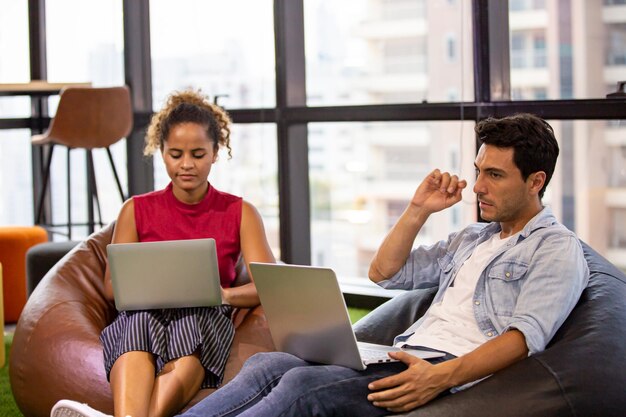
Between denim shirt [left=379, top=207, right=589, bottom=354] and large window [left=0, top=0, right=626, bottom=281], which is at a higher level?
large window [left=0, top=0, right=626, bottom=281]

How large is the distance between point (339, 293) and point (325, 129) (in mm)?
3142

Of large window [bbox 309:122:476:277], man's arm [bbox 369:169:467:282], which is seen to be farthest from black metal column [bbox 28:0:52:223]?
man's arm [bbox 369:169:467:282]

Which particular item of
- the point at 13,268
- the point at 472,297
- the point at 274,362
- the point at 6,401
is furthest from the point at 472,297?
the point at 13,268

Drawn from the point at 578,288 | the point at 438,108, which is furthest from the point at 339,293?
the point at 438,108

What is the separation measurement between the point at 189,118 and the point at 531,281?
140 cm

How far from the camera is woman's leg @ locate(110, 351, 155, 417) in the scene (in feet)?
9.37

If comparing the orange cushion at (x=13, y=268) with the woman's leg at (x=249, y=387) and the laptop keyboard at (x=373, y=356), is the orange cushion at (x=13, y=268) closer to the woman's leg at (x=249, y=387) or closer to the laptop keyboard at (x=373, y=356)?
the woman's leg at (x=249, y=387)

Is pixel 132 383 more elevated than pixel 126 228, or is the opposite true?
pixel 126 228

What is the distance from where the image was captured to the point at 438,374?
2.43 m

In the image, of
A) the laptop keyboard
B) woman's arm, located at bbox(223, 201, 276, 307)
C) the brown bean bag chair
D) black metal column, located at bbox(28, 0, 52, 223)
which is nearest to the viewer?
the laptop keyboard

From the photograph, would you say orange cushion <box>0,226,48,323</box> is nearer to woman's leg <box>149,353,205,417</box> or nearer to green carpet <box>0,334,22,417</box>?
green carpet <box>0,334,22,417</box>

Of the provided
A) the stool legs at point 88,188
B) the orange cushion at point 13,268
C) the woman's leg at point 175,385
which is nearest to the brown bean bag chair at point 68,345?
the woman's leg at point 175,385

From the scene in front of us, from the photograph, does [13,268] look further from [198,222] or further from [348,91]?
[198,222]

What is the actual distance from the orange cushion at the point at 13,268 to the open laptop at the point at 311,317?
2.78 m
